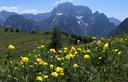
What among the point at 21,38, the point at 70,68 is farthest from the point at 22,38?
the point at 70,68

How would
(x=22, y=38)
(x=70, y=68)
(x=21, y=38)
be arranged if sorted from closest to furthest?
(x=70, y=68) → (x=22, y=38) → (x=21, y=38)

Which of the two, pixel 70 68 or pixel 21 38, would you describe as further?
pixel 21 38

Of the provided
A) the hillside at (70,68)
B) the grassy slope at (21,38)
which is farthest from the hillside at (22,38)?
the hillside at (70,68)

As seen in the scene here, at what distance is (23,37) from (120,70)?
11414 centimetres

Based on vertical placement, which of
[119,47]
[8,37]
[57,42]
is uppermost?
[119,47]

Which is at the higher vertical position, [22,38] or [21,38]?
[22,38]

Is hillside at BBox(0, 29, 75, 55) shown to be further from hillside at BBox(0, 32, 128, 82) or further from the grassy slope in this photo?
hillside at BBox(0, 32, 128, 82)

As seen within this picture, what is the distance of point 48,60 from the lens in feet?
33.8

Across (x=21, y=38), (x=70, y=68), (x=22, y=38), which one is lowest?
(x=21, y=38)

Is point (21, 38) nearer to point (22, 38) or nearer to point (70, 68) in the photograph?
point (22, 38)

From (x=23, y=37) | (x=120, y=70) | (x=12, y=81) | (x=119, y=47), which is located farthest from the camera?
(x=23, y=37)

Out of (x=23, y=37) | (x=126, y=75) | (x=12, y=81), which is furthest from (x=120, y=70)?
(x=23, y=37)

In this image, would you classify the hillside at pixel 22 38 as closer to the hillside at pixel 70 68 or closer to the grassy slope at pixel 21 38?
the grassy slope at pixel 21 38

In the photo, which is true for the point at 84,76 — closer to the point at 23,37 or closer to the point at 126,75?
the point at 126,75
